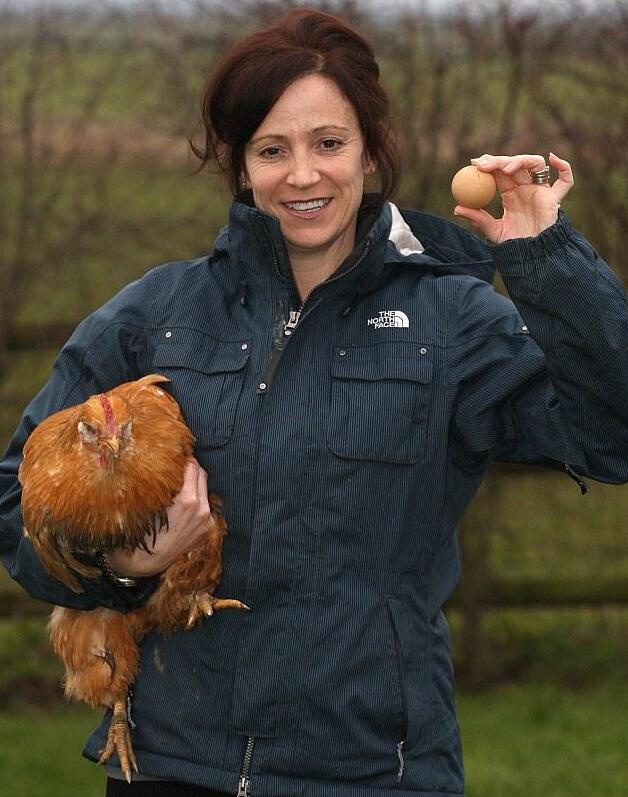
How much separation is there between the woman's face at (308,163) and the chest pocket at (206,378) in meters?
0.27

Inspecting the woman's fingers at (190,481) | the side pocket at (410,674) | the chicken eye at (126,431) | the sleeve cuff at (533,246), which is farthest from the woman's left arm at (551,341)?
the chicken eye at (126,431)

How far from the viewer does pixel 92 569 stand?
118 inches

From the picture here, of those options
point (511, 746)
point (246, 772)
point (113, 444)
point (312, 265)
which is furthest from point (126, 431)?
point (511, 746)

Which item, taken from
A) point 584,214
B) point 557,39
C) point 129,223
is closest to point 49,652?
point 129,223

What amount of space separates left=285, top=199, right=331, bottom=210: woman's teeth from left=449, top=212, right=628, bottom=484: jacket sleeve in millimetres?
329

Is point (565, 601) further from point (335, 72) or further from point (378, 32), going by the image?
point (335, 72)

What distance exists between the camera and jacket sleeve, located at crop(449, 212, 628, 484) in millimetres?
2705

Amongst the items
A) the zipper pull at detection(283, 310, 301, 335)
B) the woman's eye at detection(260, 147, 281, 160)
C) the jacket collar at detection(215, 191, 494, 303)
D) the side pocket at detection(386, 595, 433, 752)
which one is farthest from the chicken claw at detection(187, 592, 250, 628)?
the woman's eye at detection(260, 147, 281, 160)

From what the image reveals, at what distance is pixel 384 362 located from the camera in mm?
2889

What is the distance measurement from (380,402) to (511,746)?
11.7 feet

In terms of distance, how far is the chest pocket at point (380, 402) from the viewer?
2.84 metres

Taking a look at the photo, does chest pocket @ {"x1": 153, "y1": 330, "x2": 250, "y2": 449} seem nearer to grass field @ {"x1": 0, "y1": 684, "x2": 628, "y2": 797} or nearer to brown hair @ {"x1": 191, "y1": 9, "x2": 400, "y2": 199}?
brown hair @ {"x1": 191, "y1": 9, "x2": 400, "y2": 199}

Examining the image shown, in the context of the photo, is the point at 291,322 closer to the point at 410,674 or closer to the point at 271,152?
the point at 271,152

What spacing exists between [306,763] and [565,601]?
14.1 ft
